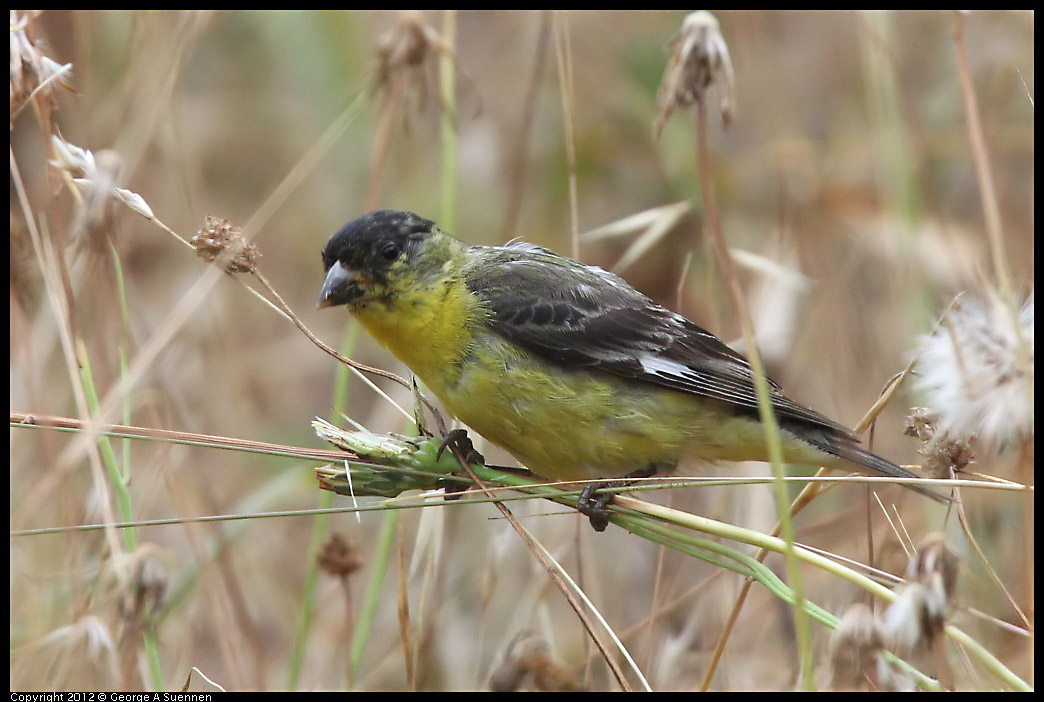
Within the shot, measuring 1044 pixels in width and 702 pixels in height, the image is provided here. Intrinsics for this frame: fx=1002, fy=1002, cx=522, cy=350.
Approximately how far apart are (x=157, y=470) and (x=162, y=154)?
8.07 ft

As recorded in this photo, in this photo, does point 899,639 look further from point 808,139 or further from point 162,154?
point 808,139

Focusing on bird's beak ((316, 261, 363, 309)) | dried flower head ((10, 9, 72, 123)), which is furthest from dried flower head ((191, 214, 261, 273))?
bird's beak ((316, 261, 363, 309))

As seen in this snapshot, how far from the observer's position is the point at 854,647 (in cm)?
191

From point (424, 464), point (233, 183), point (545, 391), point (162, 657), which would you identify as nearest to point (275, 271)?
point (233, 183)

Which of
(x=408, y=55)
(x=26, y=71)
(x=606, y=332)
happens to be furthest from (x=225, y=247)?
(x=606, y=332)

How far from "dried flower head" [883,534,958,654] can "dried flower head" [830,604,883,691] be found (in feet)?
0.27

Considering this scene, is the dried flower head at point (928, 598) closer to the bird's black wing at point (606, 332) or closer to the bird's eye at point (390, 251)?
the bird's black wing at point (606, 332)

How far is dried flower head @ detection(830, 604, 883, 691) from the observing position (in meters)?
1.90

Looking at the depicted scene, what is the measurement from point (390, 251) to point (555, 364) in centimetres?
73

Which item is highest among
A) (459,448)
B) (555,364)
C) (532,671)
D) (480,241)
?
(480,241)

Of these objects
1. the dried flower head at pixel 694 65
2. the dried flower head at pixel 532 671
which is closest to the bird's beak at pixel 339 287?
the dried flower head at pixel 532 671

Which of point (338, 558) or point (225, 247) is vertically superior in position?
point (225, 247)

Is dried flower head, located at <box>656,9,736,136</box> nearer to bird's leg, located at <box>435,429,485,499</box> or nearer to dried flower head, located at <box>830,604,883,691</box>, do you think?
bird's leg, located at <box>435,429,485,499</box>

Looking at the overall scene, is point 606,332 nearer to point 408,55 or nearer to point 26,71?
point 408,55
